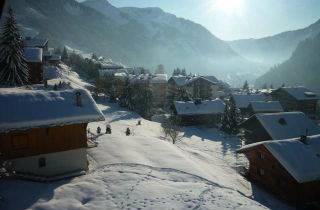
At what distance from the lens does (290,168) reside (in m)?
32.3

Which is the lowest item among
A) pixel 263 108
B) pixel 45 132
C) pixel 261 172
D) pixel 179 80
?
pixel 261 172

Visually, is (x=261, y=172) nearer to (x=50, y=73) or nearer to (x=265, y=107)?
(x=265, y=107)

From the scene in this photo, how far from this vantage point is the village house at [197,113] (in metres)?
71.8

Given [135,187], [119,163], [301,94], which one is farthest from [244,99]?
[135,187]

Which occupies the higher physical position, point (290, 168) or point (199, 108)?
point (199, 108)

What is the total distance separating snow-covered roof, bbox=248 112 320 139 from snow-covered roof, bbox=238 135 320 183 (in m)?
12.8

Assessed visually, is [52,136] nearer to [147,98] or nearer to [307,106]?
[147,98]

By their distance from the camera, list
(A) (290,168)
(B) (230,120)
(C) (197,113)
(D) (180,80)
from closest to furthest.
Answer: (A) (290,168), (B) (230,120), (C) (197,113), (D) (180,80)

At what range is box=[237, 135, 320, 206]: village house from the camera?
31.9 metres

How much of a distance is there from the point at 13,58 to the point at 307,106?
7533 centimetres

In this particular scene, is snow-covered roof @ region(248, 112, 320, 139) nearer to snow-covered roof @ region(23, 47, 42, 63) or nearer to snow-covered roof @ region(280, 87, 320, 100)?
snow-covered roof @ region(23, 47, 42, 63)

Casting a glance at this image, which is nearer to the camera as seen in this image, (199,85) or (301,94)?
(301,94)

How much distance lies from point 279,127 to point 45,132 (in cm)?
3749

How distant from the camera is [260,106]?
7806 cm
